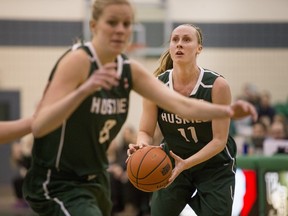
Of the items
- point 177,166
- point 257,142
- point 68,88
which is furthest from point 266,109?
point 68,88

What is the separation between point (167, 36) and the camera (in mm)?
16141

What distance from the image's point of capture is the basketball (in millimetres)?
4844

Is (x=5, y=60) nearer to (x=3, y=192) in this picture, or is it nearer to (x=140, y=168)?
(x=3, y=192)

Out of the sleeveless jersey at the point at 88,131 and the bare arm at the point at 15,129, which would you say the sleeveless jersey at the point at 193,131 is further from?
the bare arm at the point at 15,129

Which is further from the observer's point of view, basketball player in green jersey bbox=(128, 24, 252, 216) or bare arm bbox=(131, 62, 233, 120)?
basketball player in green jersey bbox=(128, 24, 252, 216)

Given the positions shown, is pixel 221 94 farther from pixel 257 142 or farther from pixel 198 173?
pixel 257 142

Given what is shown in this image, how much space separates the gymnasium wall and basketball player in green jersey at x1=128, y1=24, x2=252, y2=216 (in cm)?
1052

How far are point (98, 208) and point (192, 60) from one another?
70.4 inches

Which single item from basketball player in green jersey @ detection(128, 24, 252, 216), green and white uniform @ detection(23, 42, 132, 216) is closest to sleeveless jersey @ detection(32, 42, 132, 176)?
green and white uniform @ detection(23, 42, 132, 216)

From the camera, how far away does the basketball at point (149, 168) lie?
15.9 feet

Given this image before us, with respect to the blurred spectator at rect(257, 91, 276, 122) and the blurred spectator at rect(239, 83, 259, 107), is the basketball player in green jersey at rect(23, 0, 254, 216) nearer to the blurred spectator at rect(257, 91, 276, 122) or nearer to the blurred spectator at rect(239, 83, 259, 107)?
the blurred spectator at rect(257, 91, 276, 122)

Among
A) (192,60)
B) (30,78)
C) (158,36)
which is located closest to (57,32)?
(30,78)

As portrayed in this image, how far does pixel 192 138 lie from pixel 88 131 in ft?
5.02

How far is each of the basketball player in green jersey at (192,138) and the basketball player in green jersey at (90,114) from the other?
1.24 m
